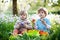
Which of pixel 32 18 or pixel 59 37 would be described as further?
pixel 32 18

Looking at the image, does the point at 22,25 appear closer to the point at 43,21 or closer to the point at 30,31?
the point at 30,31

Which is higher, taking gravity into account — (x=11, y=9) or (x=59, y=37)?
(x=11, y=9)

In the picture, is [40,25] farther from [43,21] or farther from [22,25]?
[22,25]

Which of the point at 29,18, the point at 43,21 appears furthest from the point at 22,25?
the point at 43,21

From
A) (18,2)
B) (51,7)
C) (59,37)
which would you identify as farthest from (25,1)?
(59,37)

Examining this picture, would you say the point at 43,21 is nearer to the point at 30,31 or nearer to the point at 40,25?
the point at 40,25

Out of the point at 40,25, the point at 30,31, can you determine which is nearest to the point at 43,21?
the point at 40,25

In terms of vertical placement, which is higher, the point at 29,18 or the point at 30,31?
the point at 29,18

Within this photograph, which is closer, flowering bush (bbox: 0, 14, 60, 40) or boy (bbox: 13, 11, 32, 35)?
flowering bush (bbox: 0, 14, 60, 40)

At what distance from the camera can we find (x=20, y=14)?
2.53 meters

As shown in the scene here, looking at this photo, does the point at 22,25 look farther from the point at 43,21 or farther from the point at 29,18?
the point at 43,21

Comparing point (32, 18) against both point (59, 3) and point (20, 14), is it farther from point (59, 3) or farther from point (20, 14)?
point (59, 3)

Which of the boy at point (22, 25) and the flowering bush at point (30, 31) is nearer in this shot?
the flowering bush at point (30, 31)

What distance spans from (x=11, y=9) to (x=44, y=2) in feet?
1.13
